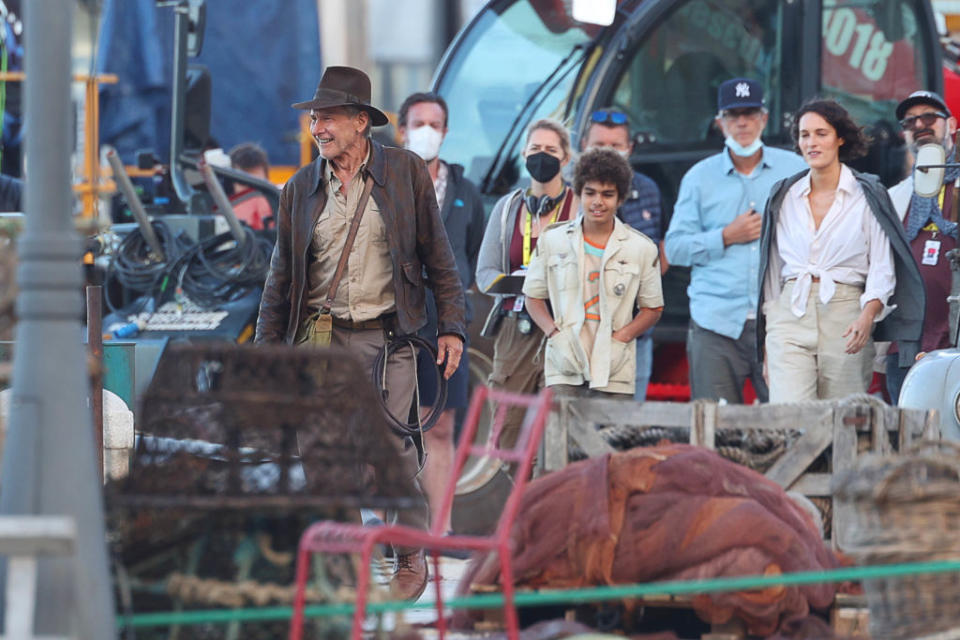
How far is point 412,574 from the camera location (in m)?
7.71

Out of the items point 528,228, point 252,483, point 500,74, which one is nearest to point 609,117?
point 528,228

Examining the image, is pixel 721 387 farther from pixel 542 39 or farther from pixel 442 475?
pixel 542 39

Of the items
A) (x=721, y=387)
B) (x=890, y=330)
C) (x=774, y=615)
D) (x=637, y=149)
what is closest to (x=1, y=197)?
(x=637, y=149)

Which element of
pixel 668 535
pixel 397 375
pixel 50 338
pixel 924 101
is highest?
pixel 924 101

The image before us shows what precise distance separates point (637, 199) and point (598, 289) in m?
1.28

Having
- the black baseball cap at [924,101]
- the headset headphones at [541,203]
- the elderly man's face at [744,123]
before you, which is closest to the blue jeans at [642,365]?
the headset headphones at [541,203]

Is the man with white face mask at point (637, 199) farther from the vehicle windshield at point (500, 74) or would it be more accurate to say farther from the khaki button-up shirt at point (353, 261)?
the khaki button-up shirt at point (353, 261)

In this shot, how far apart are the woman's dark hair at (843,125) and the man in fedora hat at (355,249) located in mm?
2060

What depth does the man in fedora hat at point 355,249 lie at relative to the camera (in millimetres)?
7660

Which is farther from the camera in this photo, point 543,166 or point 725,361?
point 725,361

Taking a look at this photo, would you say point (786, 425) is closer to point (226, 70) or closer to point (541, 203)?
point (541, 203)

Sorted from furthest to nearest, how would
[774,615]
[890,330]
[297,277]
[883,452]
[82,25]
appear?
[82,25] < [890,330] < [297,277] < [883,452] < [774,615]

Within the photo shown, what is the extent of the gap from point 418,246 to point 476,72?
159 inches

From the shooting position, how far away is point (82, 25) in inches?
712
